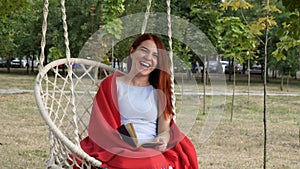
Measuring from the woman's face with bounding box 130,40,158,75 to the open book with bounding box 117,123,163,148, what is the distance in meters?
0.34

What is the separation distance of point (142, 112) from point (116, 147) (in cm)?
37

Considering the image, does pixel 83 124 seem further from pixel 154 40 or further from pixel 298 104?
pixel 298 104

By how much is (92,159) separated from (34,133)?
15.6 ft

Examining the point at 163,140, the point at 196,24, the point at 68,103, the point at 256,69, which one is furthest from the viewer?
the point at 256,69

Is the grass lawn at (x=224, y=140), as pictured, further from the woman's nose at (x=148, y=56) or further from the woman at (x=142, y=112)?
the woman's nose at (x=148, y=56)

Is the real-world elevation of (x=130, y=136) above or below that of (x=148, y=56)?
below

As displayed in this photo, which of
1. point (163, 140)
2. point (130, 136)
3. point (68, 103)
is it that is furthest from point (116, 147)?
point (68, 103)

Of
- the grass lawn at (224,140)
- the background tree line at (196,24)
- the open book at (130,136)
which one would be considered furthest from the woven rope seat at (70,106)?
the background tree line at (196,24)

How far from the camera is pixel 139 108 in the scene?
10.2ft

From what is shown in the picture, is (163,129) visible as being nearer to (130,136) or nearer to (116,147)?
(130,136)

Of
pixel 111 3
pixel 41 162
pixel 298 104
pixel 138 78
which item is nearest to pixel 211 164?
pixel 41 162

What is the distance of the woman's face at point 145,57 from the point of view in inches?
120

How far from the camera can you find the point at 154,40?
3061mm

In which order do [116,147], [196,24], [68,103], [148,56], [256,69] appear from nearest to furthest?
[116,147], [148,56], [68,103], [196,24], [256,69]
